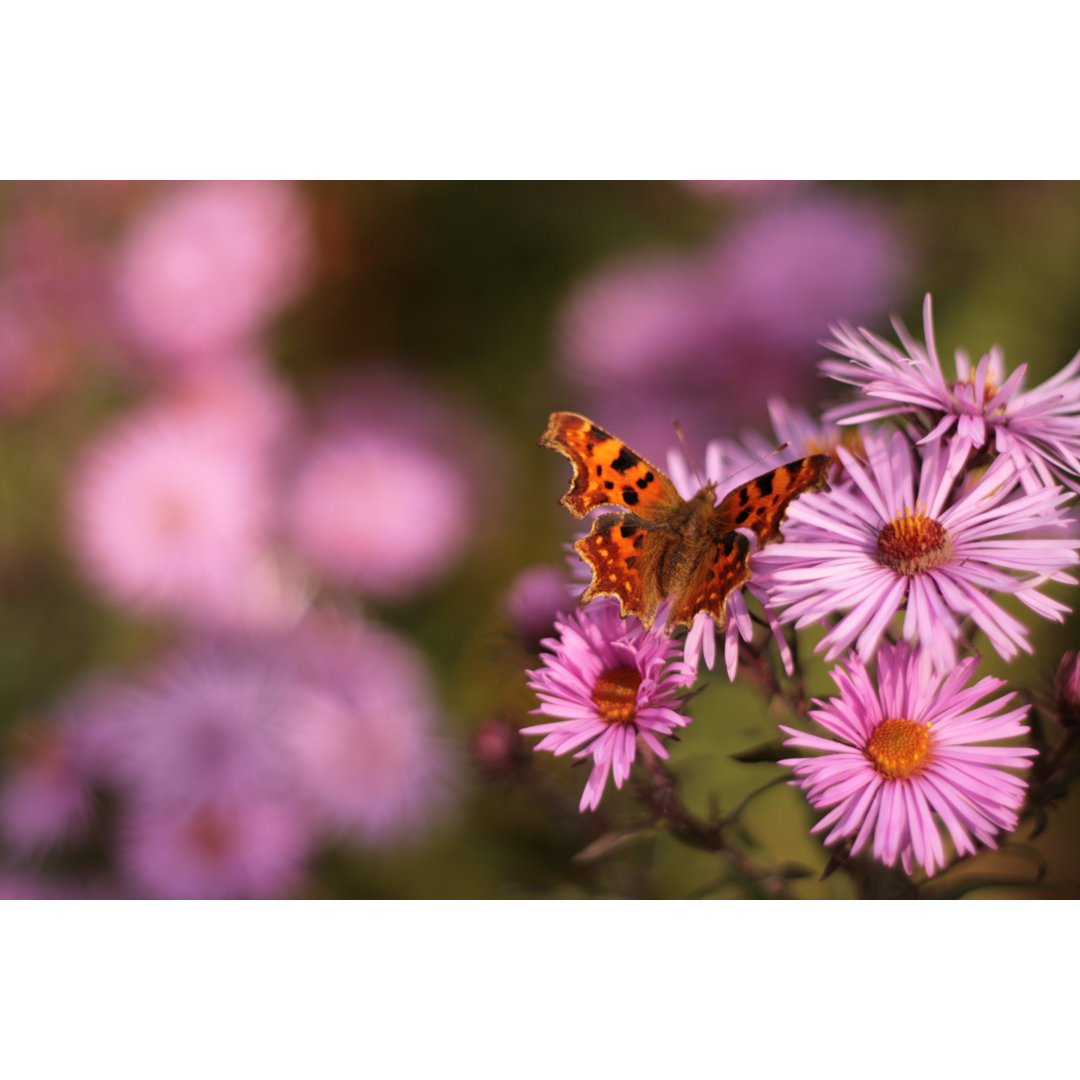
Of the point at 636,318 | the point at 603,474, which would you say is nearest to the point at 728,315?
the point at 636,318

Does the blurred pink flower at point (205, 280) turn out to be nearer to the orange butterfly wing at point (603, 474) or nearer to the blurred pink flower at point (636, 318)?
the blurred pink flower at point (636, 318)

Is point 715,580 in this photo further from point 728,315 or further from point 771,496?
point 728,315

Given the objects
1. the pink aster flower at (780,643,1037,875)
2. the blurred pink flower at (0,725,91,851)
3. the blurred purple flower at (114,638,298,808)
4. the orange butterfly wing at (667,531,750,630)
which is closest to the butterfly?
the orange butterfly wing at (667,531,750,630)

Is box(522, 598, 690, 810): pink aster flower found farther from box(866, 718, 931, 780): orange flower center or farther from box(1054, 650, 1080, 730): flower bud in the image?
box(1054, 650, 1080, 730): flower bud

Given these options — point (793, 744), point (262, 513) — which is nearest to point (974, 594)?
point (793, 744)

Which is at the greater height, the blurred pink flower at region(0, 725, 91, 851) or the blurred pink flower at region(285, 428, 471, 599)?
the blurred pink flower at region(285, 428, 471, 599)
